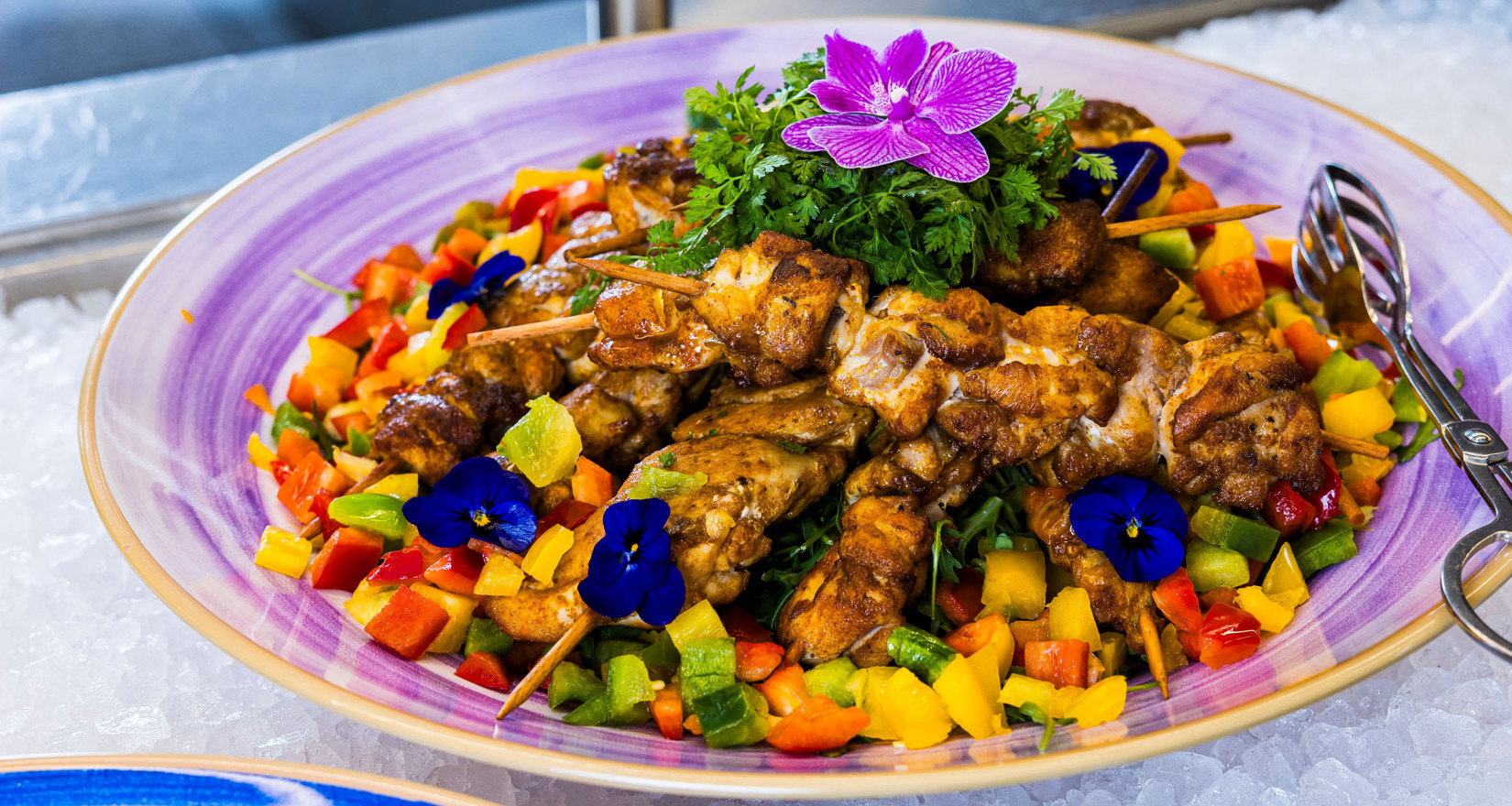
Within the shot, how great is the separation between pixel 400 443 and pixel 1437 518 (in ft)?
9.79

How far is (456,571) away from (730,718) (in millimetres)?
933

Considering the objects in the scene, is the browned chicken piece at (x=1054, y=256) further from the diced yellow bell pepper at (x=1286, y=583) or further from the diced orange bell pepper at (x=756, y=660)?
the diced orange bell pepper at (x=756, y=660)

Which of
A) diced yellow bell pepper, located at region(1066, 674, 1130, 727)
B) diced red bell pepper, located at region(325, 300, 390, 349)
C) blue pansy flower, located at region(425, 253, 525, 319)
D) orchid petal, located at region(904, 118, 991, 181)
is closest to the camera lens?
diced yellow bell pepper, located at region(1066, 674, 1130, 727)

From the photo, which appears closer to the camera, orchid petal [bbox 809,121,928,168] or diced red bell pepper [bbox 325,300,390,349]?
orchid petal [bbox 809,121,928,168]

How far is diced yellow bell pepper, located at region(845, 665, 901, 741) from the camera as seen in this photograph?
2.59 m

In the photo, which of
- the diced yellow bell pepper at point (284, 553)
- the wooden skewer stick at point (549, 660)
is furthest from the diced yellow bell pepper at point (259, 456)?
the wooden skewer stick at point (549, 660)

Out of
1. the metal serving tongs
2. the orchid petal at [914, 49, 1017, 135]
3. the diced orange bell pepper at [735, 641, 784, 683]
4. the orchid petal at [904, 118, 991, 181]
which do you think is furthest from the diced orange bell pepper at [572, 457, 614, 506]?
the metal serving tongs

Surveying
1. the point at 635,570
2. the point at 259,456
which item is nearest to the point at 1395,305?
the point at 635,570

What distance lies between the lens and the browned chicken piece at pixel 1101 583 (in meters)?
2.81

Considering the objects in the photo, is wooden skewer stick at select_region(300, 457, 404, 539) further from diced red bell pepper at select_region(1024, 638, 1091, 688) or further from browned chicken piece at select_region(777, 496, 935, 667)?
diced red bell pepper at select_region(1024, 638, 1091, 688)

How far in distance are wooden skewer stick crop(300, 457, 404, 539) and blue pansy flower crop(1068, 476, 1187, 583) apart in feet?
6.68

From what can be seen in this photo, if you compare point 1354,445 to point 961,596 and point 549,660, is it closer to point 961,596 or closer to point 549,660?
point 961,596

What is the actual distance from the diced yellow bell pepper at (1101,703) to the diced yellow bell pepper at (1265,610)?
433 millimetres

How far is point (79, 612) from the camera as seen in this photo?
11.1 ft
